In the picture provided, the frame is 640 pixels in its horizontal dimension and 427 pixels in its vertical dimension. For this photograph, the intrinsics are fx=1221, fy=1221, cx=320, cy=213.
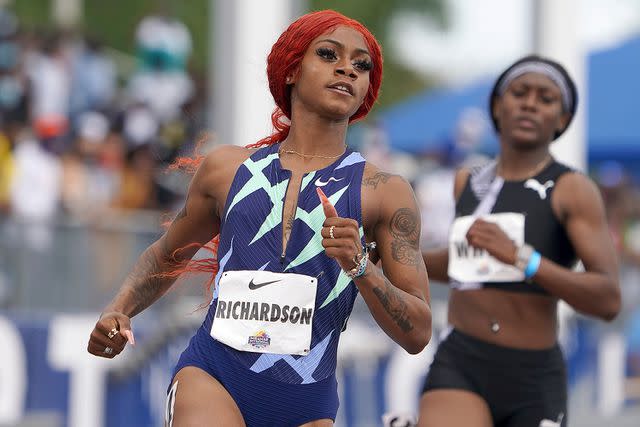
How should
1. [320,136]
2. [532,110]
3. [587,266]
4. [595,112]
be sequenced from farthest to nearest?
[595,112] < [532,110] < [587,266] < [320,136]

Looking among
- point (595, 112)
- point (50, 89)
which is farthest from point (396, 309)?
point (595, 112)

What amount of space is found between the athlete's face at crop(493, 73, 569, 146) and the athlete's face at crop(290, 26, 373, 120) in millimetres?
1654

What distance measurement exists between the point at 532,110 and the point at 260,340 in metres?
2.25

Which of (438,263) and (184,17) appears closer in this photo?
(438,263)

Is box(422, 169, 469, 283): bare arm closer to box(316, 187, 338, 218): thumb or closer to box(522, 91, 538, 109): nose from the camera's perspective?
box(522, 91, 538, 109): nose

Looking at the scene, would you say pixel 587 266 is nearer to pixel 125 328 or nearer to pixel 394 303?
pixel 394 303

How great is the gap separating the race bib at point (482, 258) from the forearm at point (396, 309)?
A: 5.07 feet

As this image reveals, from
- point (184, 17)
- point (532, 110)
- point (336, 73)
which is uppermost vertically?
point (336, 73)

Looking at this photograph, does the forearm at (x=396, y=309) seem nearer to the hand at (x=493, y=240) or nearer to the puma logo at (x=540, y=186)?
the hand at (x=493, y=240)

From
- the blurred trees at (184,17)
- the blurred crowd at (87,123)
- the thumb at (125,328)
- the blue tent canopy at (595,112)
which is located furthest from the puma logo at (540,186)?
the blurred trees at (184,17)

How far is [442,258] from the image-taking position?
5977mm

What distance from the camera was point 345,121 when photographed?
4.27m

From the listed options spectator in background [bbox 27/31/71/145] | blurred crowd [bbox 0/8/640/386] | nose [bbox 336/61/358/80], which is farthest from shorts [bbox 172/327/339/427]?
spectator in background [bbox 27/31/71/145]

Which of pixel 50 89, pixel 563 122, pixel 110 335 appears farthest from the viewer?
pixel 50 89
